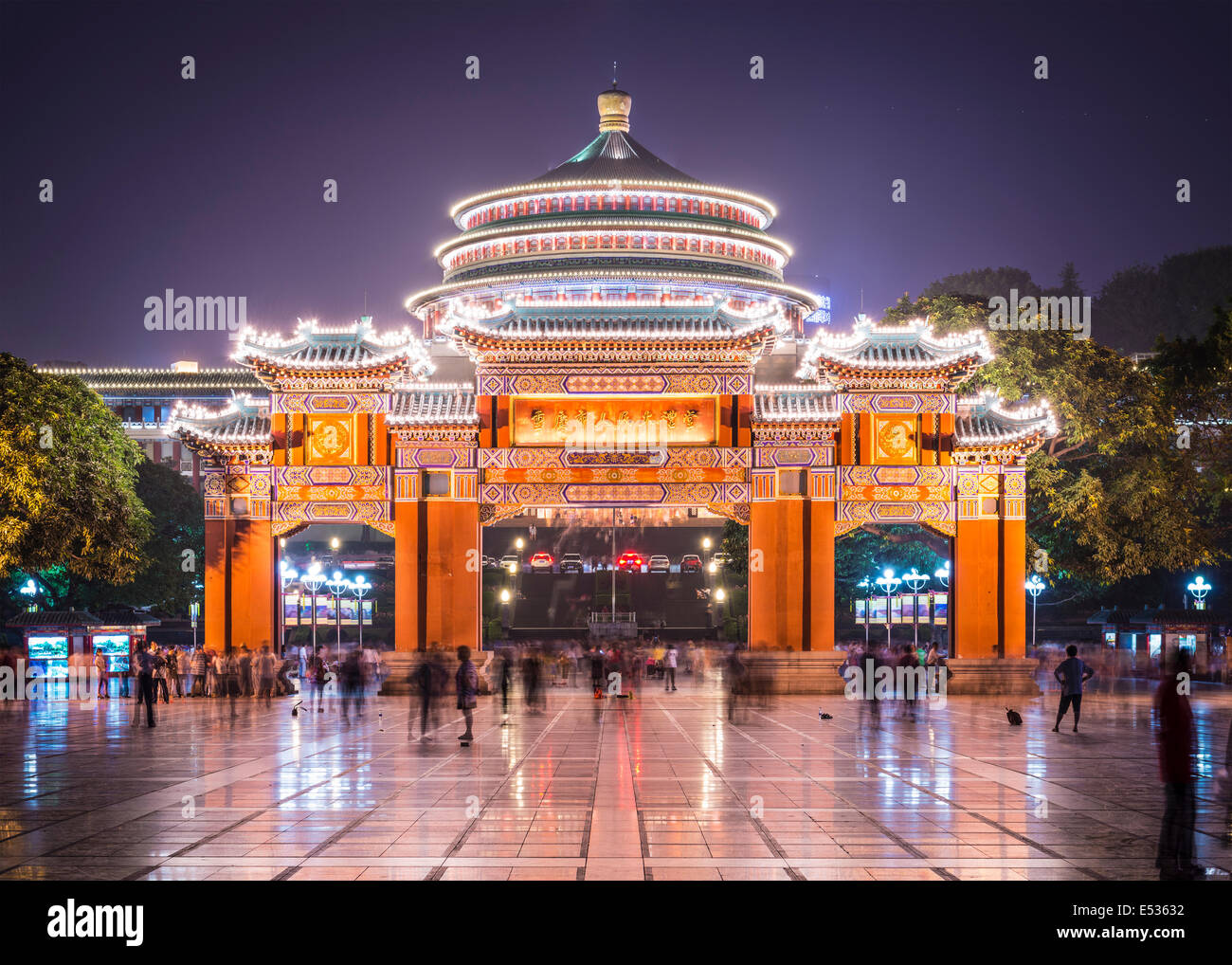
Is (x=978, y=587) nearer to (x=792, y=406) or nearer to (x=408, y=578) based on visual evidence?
(x=792, y=406)

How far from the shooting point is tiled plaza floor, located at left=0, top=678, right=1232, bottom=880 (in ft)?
40.3

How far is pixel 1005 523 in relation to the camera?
38.2 meters

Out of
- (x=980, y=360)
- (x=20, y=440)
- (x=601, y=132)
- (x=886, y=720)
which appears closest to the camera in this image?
(x=886, y=720)

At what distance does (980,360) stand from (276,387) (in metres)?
21.4

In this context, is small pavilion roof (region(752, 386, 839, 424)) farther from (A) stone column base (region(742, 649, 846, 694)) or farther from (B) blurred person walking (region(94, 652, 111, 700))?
(B) blurred person walking (region(94, 652, 111, 700))

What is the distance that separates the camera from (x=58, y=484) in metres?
35.8

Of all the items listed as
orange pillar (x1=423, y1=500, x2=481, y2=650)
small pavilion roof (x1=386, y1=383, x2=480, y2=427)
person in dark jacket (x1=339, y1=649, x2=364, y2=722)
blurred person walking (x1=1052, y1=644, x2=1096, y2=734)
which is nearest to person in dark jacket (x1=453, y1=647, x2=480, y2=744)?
person in dark jacket (x1=339, y1=649, x2=364, y2=722)

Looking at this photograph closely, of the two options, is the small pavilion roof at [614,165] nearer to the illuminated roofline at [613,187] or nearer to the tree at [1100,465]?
the illuminated roofline at [613,187]

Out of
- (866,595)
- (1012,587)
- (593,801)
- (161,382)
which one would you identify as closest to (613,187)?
(866,595)

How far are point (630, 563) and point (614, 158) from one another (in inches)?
914

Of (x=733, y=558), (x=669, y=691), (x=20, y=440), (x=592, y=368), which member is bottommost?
(x=669, y=691)
